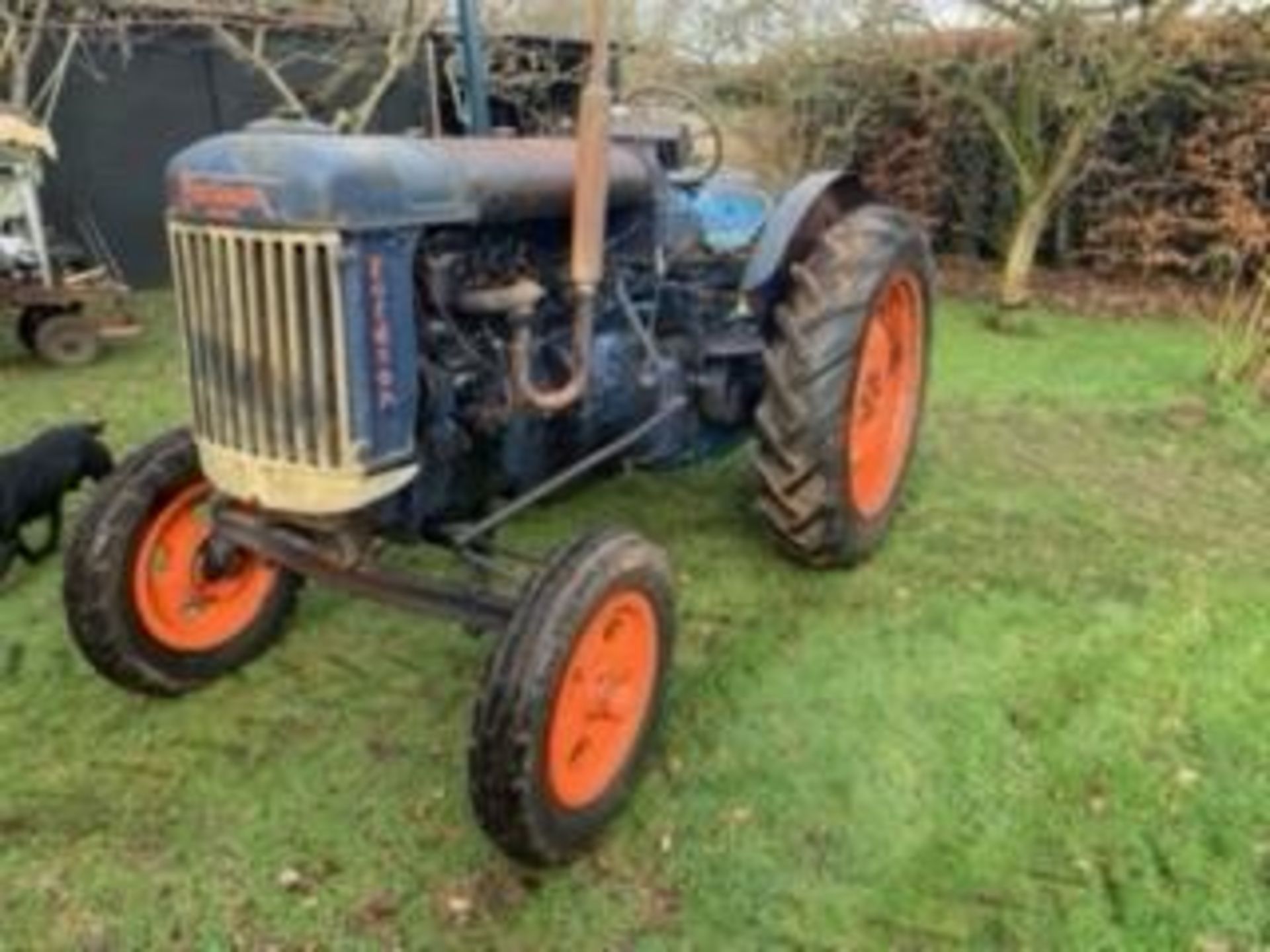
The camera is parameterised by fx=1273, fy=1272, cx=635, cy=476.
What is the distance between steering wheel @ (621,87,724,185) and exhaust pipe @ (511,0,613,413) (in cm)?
98

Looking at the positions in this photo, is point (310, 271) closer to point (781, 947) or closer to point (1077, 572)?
point (781, 947)

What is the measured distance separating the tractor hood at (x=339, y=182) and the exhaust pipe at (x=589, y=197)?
0.24m

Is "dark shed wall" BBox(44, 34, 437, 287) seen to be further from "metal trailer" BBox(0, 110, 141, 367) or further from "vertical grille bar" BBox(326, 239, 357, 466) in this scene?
"vertical grille bar" BBox(326, 239, 357, 466)

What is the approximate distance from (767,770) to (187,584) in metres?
1.56

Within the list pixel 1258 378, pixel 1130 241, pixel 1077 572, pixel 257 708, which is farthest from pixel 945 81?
pixel 257 708

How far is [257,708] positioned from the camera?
10.7ft

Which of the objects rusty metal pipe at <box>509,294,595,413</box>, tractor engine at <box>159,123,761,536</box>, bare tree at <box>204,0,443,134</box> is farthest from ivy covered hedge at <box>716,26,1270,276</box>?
rusty metal pipe at <box>509,294,595,413</box>

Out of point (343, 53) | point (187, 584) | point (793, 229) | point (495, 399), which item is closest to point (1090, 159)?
point (343, 53)

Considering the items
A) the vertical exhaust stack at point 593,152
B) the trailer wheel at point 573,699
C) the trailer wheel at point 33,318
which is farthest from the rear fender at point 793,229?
the trailer wheel at point 33,318

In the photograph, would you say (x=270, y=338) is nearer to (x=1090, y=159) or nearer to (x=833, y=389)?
(x=833, y=389)

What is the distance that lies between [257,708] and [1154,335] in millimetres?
6547

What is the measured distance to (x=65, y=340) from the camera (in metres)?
6.73

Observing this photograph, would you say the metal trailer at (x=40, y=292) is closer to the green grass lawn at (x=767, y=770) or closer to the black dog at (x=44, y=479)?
the black dog at (x=44, y=479)

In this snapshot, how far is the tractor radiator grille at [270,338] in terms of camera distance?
2.52 metres
